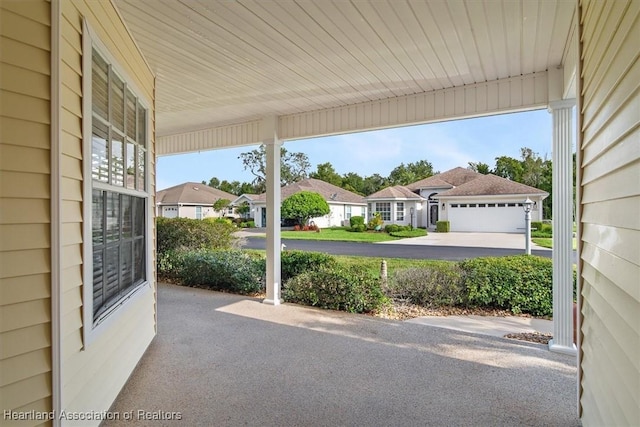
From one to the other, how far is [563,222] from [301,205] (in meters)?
16.3

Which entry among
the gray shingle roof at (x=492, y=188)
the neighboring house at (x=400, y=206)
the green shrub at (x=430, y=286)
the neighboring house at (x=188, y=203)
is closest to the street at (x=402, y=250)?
the gray shingle roof at (x=492, y=188)

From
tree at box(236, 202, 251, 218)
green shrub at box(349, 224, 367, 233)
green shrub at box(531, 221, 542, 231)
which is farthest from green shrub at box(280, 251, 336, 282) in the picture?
tree at box(236, 202, 251, 218)

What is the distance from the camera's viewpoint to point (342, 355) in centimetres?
331

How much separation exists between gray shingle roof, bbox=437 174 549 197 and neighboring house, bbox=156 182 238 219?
15100 millimetres

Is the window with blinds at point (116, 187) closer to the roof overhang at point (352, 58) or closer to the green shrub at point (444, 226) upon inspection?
the roof overhang at point (352, 58)

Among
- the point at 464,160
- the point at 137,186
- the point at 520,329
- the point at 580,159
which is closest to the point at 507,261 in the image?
the point at 520,329

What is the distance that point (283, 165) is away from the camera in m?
30.2

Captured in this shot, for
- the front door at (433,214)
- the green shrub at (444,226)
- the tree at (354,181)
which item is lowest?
the green shrub at (444,226)

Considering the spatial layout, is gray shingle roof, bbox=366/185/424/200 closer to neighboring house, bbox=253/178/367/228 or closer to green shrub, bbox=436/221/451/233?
neighboring house, bbox=253/178/367/228

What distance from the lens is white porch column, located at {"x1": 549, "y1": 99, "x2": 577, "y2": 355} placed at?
3.30m

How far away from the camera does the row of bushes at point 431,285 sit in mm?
4664

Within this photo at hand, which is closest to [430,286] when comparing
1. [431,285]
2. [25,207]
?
[431,285]

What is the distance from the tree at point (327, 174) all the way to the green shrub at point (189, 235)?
23.3m

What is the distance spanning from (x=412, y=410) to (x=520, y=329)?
2.40 m
